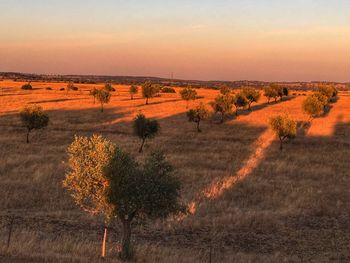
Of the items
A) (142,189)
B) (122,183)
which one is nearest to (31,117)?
(122,183)

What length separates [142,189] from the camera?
2139cm

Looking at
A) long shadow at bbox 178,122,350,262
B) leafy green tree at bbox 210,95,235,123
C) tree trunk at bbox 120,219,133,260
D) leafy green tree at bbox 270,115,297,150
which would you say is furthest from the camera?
leafy green tree at bbox 210,95,235,123

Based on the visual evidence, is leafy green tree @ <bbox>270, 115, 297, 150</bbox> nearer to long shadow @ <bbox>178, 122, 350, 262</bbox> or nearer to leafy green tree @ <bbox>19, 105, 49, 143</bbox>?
long shadow @ <bbox>178, 122, 350, 262</bbox>

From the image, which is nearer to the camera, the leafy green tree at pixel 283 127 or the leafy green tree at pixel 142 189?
the leafy green tree at pixel 142 189

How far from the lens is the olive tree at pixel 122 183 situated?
843 inches

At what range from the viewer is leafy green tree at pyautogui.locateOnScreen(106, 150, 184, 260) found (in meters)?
21.3

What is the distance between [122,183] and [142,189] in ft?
3.64

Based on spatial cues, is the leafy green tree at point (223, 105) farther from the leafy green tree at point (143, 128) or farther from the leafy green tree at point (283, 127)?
the leafy green tree at point (143, 128)

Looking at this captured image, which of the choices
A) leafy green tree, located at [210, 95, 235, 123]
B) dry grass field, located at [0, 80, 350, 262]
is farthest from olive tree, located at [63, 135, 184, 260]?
leafy green tree, located at [210, 95, 235, 123]

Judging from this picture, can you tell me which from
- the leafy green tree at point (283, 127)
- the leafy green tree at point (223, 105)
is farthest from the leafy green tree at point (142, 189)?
the leafy green tree at point (223, 105)

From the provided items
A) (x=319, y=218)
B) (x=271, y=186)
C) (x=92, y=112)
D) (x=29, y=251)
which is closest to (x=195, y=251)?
(x=29, y=251)

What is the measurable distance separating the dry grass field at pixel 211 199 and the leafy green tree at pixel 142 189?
Result: 8.73 feet

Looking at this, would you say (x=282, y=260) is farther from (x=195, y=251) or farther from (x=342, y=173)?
(x=342, y=173)

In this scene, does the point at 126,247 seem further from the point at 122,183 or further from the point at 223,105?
the point at 223,105
